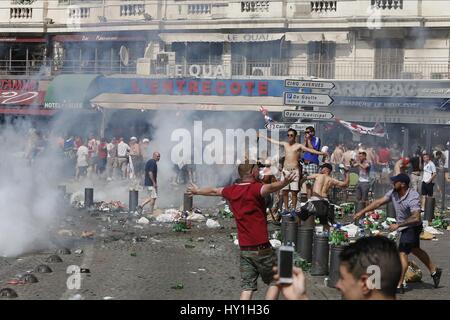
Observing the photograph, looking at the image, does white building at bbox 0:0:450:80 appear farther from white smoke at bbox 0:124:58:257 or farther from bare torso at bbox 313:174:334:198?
bare torso at bbox 313:174:334:198

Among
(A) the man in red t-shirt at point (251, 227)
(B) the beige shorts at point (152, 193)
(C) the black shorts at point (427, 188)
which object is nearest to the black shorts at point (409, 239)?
(A) the man in red t-shirt at point (251, 227)

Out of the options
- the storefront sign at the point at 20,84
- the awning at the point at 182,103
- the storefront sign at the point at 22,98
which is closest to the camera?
the awning at the point at 182,103

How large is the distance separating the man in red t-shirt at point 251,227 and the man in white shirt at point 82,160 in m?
16.3

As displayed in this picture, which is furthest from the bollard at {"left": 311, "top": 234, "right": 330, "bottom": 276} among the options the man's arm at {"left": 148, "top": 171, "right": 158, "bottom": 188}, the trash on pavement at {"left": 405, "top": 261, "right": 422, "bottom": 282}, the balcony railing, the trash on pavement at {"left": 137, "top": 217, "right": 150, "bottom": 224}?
the balcony railing

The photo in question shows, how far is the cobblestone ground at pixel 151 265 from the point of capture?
897 centimetres

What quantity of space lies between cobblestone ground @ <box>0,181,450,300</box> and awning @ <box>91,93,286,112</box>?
12852 mm

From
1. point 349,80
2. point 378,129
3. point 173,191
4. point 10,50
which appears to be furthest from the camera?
point 10,50

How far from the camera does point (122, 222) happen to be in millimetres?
15312

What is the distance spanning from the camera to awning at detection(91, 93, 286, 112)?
27.8m

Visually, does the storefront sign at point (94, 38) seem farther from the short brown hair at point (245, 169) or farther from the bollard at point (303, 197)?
the short brown hair at point (245, 169)

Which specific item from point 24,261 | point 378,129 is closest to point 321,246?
point 24,261

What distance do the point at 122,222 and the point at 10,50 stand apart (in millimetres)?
18731

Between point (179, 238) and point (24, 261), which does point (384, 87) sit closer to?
point (179, 238)

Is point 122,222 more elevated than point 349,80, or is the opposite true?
point 349,80
